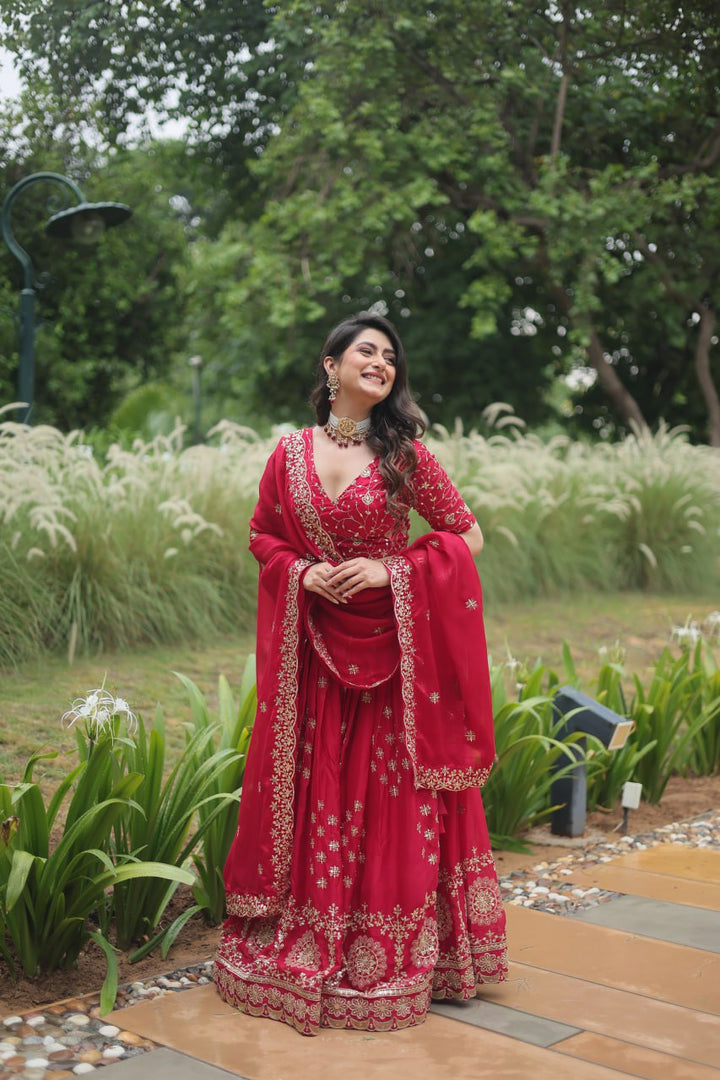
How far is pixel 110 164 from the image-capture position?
24.5ft

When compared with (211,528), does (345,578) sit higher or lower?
lower

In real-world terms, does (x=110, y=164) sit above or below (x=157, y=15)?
below

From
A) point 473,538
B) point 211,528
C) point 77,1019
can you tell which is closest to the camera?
point 77,1019

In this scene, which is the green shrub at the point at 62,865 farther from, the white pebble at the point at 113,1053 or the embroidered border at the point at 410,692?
the embroidered border at the point at 410,692

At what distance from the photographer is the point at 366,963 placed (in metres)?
2.59

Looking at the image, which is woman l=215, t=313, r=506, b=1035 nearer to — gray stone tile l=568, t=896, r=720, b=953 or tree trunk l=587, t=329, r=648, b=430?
gray stone tile l=568, t=896, r=720, b=953

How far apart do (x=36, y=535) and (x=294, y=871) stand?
3.17 m

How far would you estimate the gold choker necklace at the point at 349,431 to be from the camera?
2.78 meters

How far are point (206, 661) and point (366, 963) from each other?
3103mm

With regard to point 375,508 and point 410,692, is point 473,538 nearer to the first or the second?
point 375,508

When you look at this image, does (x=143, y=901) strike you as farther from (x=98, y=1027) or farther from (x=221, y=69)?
(x=221, y=69)

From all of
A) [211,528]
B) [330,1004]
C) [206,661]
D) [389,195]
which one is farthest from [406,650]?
[389,195]

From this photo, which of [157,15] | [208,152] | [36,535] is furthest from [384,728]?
[208,152]

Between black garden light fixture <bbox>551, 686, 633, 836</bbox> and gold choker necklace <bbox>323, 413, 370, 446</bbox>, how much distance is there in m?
1.60
